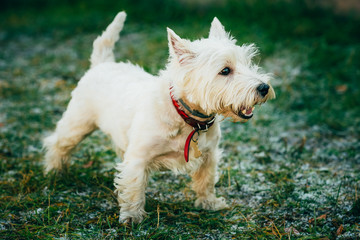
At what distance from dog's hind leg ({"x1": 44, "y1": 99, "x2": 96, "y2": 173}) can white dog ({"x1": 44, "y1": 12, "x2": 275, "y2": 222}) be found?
0.03 meters

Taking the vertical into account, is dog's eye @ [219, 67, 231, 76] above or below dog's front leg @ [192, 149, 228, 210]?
above

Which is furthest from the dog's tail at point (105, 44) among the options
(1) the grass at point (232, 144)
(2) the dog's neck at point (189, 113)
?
(2) the dog's neck at point (189, 113)

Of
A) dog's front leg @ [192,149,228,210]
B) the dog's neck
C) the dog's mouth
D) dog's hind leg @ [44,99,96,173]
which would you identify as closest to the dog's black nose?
the dog's mouth

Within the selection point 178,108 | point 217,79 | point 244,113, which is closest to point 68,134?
point 178,108

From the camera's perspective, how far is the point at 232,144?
5.41 metres

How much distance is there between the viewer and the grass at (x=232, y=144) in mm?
3480

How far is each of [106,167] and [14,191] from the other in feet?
3.93

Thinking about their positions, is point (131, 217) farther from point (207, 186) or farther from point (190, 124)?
point (190, 124)

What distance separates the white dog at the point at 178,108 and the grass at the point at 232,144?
39cm

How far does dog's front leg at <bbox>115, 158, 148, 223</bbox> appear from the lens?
3.41 m

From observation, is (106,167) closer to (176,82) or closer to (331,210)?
(176,82)

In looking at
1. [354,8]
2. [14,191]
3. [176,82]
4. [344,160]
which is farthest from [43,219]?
[354,8]

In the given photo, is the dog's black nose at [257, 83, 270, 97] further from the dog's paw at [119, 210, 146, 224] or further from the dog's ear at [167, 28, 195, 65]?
the dog's paw at [119, 210, 146, 224]

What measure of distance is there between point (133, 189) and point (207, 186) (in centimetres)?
86
